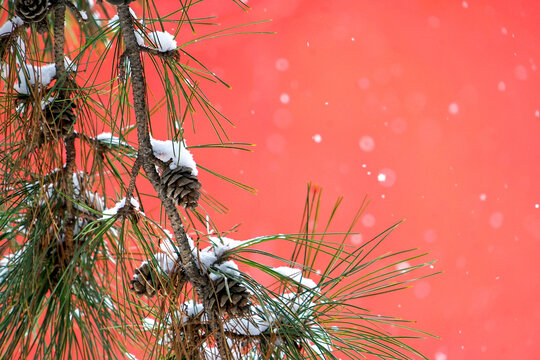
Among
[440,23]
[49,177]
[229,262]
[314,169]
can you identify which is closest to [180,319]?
[229,262]

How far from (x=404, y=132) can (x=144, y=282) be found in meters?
1.33

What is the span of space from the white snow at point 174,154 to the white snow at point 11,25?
0.14 metres

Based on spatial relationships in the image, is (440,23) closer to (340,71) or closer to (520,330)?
(340,71)

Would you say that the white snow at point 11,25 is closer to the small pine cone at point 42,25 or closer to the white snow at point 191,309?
the small pine cone at point 42,25

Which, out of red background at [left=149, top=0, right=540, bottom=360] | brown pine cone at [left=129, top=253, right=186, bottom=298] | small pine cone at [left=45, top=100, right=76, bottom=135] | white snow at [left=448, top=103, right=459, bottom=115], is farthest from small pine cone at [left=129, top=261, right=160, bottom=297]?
white snow at [left=448, top=103, right=459, bottom=115]

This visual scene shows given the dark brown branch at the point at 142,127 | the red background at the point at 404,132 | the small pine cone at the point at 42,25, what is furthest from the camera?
the red background at the point at 404,132

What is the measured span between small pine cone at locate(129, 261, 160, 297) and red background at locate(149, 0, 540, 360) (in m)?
1.21

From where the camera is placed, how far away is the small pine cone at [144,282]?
361 millimetres

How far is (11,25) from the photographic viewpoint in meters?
0.40

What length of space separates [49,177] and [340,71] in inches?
49.2

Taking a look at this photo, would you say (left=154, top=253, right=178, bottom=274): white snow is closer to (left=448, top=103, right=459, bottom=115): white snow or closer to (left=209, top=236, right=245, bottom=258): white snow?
(left=209, top=236, right=245, bottom=258): white snow

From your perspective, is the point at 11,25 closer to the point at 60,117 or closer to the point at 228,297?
the point at 60,117

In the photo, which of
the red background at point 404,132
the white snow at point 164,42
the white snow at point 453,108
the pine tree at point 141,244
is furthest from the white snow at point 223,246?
the white snow at point 453,108

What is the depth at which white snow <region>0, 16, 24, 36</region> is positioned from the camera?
0.40m
